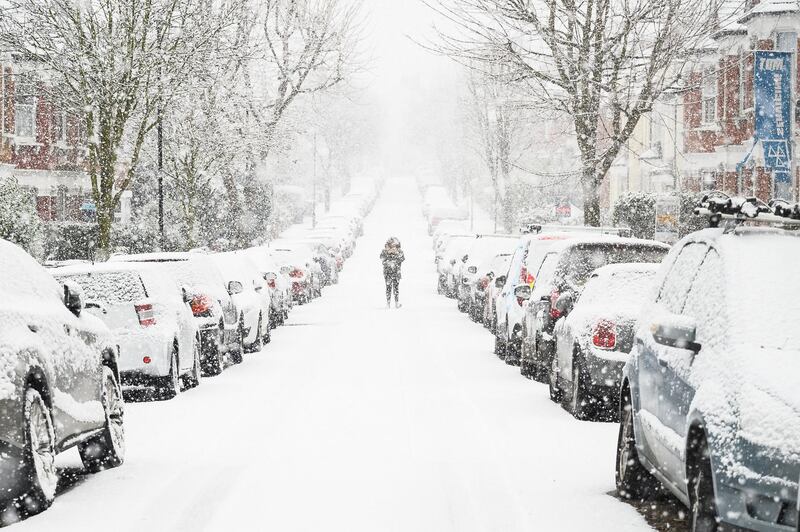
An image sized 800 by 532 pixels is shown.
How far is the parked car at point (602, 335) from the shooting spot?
1347 cm

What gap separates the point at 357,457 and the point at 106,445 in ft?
6.45

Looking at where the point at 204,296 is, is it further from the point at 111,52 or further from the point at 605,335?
the point at 111,52

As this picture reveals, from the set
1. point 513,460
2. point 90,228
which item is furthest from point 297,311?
A: point 513,460

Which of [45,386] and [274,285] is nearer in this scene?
[45,386]

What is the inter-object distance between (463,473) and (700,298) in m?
3.16

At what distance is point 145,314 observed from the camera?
610 inches

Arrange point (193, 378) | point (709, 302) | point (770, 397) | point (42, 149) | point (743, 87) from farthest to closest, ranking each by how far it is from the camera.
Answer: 1. point (42, 149)
2. point (743, 87)
3. point (193, 378)
4. point (709, 302)
5. point (770, 397)

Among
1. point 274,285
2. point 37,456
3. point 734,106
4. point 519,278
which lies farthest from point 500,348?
point 734,106

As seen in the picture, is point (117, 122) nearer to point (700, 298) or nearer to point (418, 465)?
point (418, 465)

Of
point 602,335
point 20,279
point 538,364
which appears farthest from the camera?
point 538,364

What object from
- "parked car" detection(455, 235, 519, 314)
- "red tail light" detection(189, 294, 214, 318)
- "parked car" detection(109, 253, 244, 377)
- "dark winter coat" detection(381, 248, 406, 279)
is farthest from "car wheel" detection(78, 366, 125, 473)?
"dark winter coat" detection(381, 248, 406, 279)

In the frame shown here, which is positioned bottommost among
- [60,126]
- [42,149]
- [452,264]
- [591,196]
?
[452,264]

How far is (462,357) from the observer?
2156 cm

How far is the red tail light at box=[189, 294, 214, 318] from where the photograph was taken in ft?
62.3
